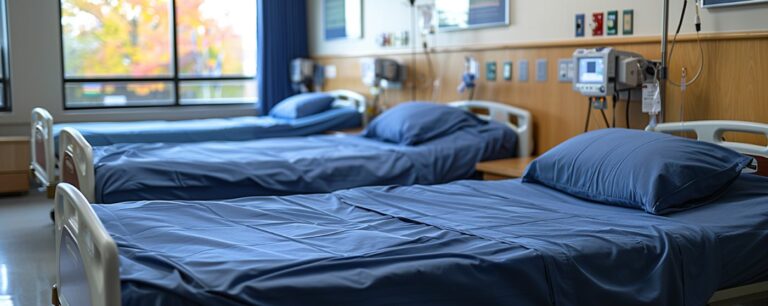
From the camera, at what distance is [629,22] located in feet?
12.7

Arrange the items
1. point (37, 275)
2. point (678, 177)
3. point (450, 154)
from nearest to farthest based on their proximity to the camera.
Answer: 1. point (678, 177)
2. point (37, 275)
3. point (450, 154)

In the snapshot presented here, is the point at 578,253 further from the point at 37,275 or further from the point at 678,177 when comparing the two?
the point at 37,275

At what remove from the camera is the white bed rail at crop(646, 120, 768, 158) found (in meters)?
3.19

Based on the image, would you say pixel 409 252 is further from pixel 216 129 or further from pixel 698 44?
pixel 216 129

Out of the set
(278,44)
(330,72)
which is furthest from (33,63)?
(330,72)

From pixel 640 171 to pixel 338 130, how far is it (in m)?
3.27

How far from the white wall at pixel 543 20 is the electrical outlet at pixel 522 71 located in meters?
0.13

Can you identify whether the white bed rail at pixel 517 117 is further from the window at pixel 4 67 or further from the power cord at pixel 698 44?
the window at pixel 4 67

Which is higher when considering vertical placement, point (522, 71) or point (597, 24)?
point (597, 24)

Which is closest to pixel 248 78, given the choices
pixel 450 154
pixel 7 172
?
pixel 7 172

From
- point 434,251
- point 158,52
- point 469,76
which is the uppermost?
point 158,52

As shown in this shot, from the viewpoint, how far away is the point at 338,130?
589cm

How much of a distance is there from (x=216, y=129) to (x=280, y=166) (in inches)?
67.0

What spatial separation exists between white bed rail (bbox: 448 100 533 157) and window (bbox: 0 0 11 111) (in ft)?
12.0
